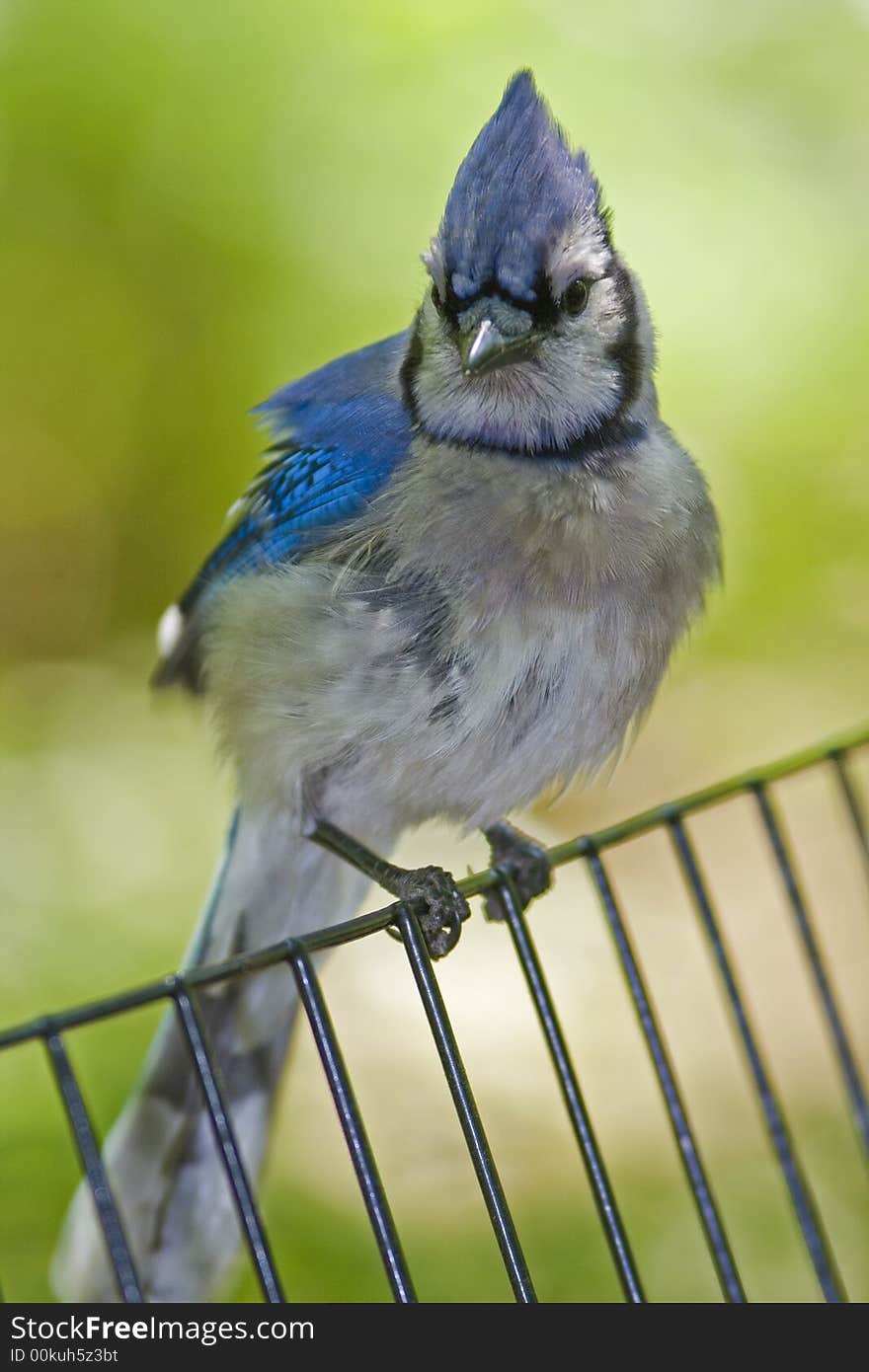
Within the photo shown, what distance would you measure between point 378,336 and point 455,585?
1676mm

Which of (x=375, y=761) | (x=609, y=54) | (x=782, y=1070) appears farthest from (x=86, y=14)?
(x=782, y=1070)

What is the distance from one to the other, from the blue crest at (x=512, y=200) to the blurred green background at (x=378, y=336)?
1.43 metres

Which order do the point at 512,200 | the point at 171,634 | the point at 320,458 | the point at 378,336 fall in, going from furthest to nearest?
the point at 378,336
the point at 171,634
the point at 320,458
the point at 512,200

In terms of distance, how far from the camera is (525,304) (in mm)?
1851

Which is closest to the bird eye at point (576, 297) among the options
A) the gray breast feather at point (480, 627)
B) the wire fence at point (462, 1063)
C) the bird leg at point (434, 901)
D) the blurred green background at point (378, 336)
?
the gray breast feather at point (480, 627)

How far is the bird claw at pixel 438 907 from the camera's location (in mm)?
1875

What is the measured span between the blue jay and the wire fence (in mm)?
261

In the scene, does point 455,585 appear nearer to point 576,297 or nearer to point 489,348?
point 489,348

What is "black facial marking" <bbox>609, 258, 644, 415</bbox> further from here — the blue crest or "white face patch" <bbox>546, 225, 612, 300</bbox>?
the blue crest

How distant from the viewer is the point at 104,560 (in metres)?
3.46

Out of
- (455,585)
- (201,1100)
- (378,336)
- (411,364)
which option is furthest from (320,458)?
(378,336)

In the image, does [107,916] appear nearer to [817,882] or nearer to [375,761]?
[375,761]

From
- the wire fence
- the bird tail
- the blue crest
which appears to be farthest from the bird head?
the bird tail

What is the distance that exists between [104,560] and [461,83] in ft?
4.41
